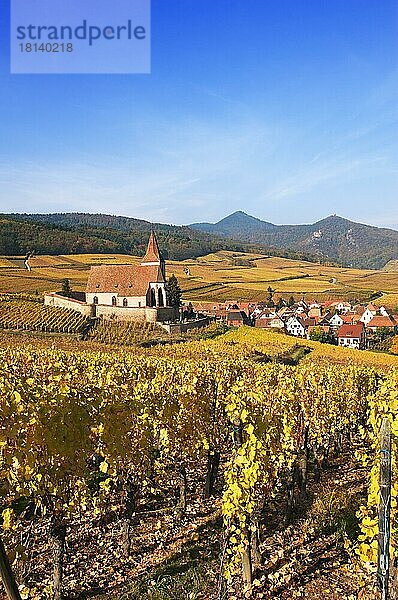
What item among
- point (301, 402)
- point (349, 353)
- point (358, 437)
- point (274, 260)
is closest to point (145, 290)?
point (349, 353)

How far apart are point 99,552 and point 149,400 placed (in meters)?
3.53

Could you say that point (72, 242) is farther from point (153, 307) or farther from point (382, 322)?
point (382, 322)

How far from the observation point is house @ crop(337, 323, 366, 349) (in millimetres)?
66562

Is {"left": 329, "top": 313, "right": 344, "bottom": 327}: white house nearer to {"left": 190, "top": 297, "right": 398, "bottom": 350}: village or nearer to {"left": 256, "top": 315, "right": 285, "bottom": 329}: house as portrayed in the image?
{"left": 190, "top": 297, "right": 398, "bottom": 350}: village

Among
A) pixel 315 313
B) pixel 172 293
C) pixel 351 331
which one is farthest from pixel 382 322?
pixel 172 293

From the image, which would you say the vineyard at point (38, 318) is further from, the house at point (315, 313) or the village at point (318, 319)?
the house at point (315, 313)

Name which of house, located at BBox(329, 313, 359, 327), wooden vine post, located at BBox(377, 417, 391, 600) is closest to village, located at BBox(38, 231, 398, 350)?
house, located at BBox(329, 313, 359, 327)

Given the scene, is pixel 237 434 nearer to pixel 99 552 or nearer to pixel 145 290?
pixel 99 552

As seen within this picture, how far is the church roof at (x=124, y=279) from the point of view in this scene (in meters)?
60.0

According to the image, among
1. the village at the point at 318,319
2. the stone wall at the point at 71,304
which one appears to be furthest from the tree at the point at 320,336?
the stone wall at the point at 71,304

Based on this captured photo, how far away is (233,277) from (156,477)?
366 feet

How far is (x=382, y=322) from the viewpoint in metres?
76.1

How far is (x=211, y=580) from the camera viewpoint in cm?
931

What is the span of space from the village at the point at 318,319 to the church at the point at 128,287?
9554 mm
